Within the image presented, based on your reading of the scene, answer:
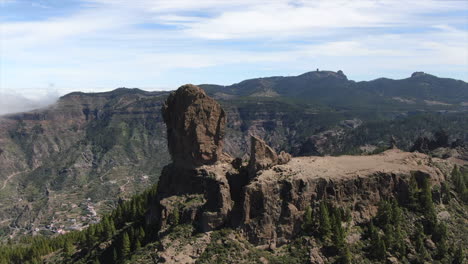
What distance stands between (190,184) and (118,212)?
1885 inches

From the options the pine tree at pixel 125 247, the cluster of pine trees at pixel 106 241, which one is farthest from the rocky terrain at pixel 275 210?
the cluster of pine trees at pixel 106 241

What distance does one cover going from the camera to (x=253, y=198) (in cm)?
11331

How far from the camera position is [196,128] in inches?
4904

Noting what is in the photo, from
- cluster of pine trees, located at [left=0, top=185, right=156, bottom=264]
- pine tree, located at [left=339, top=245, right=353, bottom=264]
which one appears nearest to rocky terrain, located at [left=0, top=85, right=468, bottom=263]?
pine tree, located at [left=339, top=245, right=353, bottom=264]

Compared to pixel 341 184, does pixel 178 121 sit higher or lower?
higher

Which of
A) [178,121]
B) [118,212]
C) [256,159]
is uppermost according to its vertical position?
[178,121]

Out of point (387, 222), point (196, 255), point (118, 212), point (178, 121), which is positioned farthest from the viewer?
point (118, 212)

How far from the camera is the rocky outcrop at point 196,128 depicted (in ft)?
410

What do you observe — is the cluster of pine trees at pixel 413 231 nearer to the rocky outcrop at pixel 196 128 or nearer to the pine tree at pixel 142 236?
the rocky outcrop at pixel 196 128

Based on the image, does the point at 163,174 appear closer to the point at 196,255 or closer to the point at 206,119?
the point at 206,119

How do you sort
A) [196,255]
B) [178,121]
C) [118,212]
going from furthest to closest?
[118,212], [178,121], [196,255]

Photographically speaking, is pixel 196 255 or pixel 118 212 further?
pixel 118 212

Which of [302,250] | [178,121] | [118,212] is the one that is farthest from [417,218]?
[118,212]

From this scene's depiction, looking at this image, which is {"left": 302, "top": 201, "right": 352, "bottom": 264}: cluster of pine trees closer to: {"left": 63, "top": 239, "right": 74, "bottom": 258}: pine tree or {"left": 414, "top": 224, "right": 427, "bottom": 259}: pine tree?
{"left": 414, "top": 224, "right": 427, "bottom": 259}: pine tree
